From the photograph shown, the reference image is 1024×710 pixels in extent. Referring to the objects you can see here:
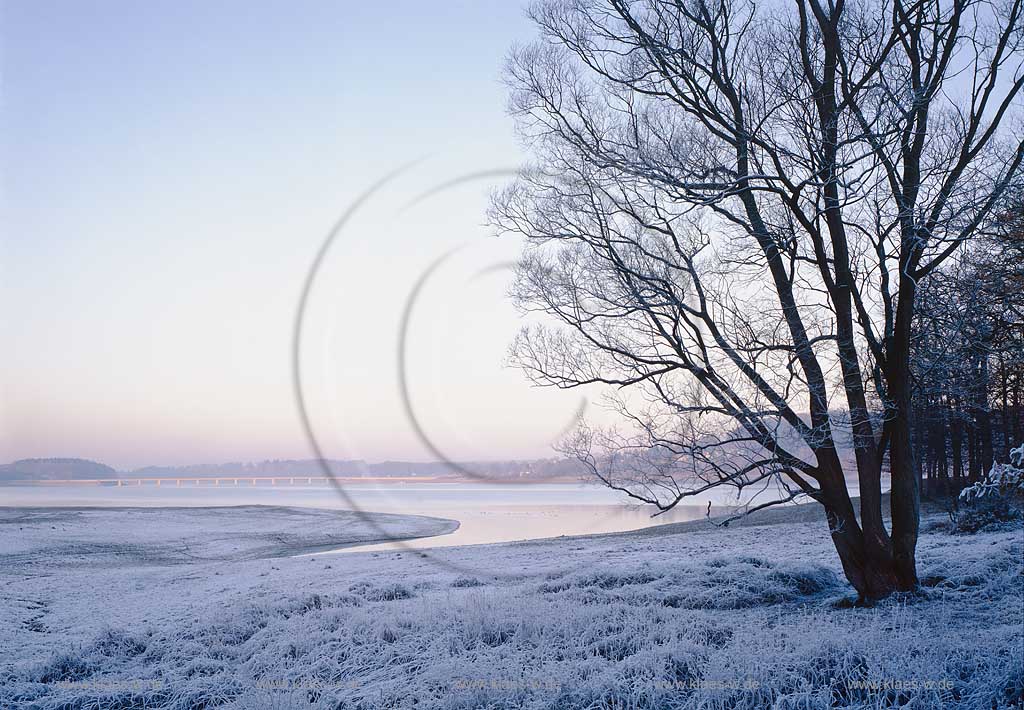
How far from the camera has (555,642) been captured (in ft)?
26.9

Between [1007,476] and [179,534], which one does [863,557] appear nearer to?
[1007,476]

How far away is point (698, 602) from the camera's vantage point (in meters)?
10.8

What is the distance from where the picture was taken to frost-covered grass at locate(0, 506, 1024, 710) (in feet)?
21.3

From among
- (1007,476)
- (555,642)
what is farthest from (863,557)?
(555,642)

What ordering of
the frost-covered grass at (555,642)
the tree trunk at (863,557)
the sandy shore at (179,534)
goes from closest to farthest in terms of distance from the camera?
the frost-covered grass at (555,642) → the tree trunk at (863,557) → the sandy shore at (179,534)

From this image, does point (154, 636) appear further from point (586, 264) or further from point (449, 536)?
point (449, 536)

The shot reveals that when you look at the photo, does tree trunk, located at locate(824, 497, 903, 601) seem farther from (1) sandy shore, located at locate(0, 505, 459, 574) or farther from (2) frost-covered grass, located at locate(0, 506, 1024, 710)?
(1) sandy shore, located at locate(0, 505, 459, 574)

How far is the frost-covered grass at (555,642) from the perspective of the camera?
6488 millimetres

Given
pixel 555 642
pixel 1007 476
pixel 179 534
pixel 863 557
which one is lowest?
pixel 179 534

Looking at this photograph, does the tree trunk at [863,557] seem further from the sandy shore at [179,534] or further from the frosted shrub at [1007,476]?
the sandy shore at [179,534]

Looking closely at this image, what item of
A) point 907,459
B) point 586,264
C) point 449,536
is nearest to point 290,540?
point 449,536

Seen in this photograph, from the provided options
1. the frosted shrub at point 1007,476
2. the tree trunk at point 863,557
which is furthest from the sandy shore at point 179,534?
the frosted shrub at point 1007,476

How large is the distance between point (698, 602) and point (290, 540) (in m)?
24.6

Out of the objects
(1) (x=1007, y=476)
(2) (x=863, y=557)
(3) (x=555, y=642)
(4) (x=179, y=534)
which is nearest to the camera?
(1) (x=1007, y=476)
